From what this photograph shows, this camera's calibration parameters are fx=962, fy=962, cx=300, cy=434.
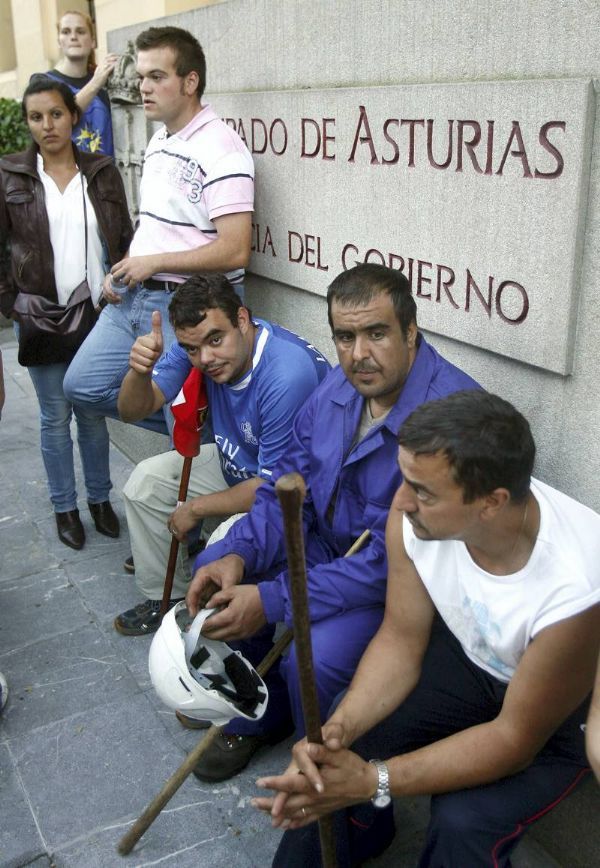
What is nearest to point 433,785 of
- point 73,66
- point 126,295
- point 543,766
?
point 543,766

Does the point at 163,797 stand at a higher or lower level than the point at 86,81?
lower

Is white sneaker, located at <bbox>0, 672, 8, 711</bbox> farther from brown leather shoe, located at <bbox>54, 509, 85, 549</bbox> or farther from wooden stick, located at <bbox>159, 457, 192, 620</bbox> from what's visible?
brown leather shoe, located at <bbox>54, 509, 85, 549</bbox>

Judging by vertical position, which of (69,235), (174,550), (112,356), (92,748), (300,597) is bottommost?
(92,748)

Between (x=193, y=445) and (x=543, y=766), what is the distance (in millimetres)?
1798

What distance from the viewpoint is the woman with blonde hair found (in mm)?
5148

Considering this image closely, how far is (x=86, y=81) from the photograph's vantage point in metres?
5.71

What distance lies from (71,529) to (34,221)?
1.41 metres

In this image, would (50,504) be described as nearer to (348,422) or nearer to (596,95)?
(348,422)

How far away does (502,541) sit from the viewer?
6.78 ft

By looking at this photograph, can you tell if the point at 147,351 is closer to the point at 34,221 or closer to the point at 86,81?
the point at 34,221

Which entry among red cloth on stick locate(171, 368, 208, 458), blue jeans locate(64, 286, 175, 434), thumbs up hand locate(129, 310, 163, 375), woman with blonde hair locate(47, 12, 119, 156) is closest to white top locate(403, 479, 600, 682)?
red cloth on stick locate(171, 368, 208, 458)

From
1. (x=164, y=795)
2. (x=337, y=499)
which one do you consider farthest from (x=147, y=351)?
(x=164, y=795)

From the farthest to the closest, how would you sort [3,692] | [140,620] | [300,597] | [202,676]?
[140,620]
[3,692]
[202,676]
[300,597]

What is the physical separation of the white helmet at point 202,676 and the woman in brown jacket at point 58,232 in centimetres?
198
